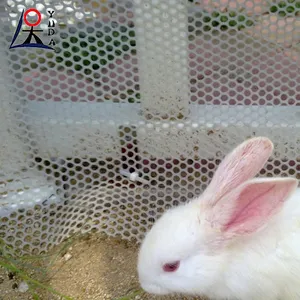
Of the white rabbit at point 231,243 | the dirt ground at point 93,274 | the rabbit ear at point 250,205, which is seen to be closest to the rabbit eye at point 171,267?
the white rabbit at point 231,243

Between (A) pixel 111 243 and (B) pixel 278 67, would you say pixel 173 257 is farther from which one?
(B) pixel 278 67

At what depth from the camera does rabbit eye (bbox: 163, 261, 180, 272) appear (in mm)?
1573

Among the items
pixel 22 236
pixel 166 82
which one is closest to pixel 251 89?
pixel 166 82

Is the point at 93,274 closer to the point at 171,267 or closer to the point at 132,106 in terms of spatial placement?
the point at 171,267

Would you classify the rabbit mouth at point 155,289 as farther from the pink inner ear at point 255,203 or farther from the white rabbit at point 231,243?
the pink inner ear at point 255,203

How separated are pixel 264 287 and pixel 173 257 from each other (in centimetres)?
36

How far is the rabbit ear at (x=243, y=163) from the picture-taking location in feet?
5.08

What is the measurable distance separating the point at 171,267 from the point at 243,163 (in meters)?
0.43

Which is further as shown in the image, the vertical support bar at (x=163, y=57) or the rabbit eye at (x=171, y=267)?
the vertical support bar at (x=163, y=57)

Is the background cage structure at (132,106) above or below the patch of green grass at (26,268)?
above

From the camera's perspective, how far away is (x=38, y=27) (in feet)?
6.76

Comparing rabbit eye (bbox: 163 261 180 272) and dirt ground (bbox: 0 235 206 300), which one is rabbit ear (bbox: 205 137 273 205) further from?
dirt ground (bbox: 0 235 206 300)

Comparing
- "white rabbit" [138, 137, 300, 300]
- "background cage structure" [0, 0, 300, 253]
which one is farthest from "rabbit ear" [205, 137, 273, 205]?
"background cage structure" [0, 0, 300, 253]

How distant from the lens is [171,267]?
1.58 meters
